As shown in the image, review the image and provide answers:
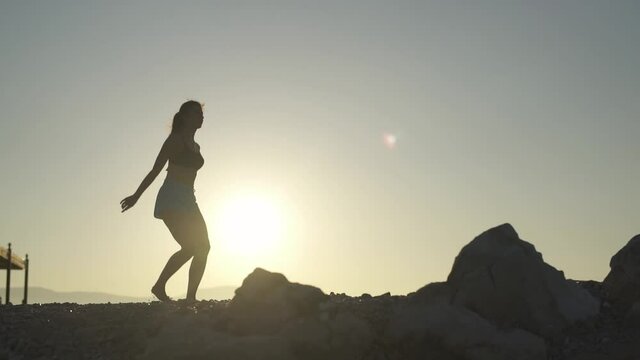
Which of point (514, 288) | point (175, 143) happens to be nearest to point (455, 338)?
point (514, 288)

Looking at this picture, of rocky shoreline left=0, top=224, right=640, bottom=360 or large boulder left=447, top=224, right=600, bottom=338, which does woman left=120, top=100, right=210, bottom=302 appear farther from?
large boulder left=447, top=224, right=600, bottom=338

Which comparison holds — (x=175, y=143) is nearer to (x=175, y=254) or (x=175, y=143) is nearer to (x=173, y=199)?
(x=173, y=199)

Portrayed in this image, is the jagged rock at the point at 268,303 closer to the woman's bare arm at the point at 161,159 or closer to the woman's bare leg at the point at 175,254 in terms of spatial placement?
the woman's bare leg at the point at 175,254

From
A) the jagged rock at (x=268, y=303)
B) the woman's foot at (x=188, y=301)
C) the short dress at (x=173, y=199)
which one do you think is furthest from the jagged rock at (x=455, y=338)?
the short dress at (x=173, y=199)

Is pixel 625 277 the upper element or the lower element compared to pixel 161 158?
lower

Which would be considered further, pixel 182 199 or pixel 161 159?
pixel 161 159

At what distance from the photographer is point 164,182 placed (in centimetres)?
954

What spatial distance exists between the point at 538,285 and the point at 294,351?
312 cm

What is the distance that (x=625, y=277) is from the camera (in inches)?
379

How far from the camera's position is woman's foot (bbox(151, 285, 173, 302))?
9369 mm

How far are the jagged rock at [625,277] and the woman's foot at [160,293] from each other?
5.87 m

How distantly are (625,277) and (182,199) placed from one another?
591 cm

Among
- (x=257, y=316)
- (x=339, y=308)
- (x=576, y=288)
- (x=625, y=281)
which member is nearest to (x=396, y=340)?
(x=339, y=308)

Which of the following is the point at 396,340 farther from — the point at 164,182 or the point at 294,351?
the point at 164,182
